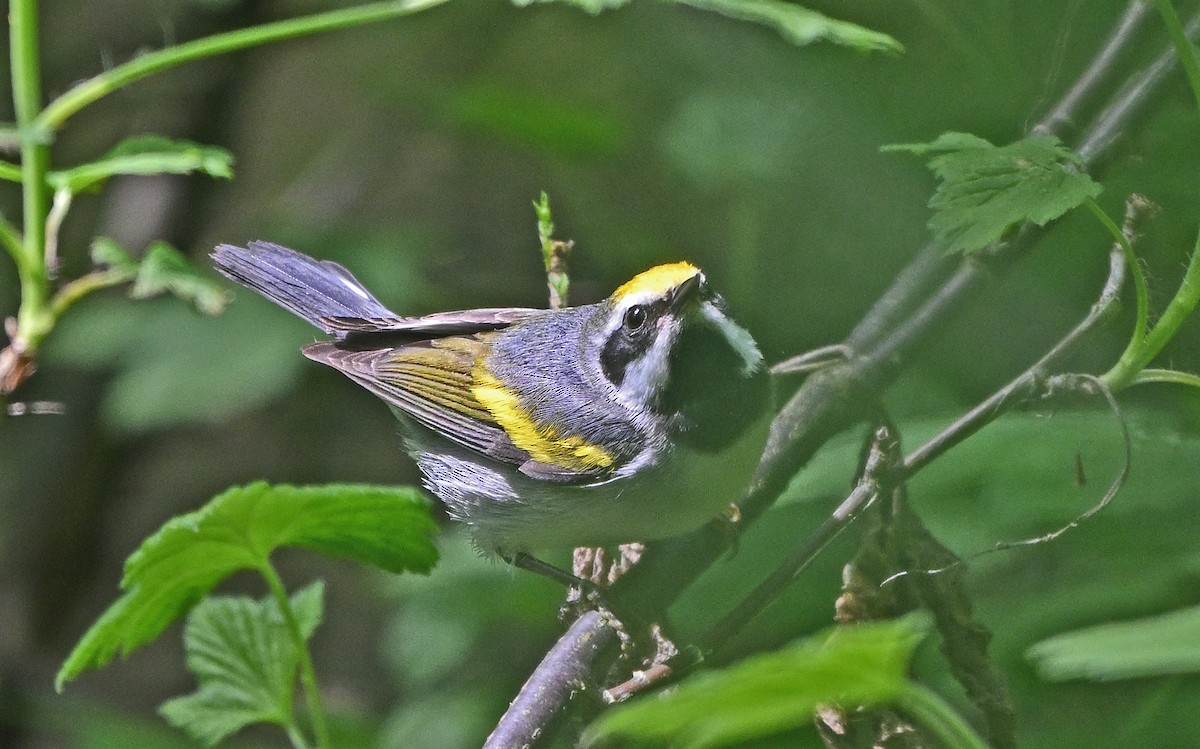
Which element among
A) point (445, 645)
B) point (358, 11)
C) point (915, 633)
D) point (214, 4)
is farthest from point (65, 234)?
point (915, 633)

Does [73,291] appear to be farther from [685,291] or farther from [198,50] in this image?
[685,291]

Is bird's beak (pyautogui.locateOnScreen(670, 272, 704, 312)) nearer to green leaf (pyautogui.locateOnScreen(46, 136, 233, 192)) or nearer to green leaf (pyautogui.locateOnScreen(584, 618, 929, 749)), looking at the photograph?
green leaf (pyautogui.locateOnScreen(46, 136, 233, 192))

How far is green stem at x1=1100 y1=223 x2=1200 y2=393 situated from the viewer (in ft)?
Result: 4.91

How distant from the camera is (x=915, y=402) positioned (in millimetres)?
2734

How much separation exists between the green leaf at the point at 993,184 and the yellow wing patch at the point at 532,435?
109 cm

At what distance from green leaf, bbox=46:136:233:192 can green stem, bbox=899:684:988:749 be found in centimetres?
158

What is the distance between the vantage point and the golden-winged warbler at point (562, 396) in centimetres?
233

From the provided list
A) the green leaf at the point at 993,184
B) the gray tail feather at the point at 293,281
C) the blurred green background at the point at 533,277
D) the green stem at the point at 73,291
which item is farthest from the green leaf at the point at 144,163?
the green leaf at the point at 993,184

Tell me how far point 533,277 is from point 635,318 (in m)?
2.62

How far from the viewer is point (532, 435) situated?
2.66m

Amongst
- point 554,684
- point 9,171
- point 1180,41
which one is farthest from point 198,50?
point 1180,41

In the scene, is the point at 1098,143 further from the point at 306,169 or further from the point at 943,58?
the point at 306,169

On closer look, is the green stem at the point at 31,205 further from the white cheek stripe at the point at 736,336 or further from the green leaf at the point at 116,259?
the white cheek stripe at the point at 736,336

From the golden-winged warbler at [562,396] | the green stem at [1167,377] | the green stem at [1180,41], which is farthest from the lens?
the golden-winged warbler at [562,396]
